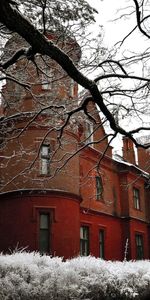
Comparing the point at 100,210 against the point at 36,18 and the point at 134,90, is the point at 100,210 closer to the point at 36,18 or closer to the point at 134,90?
the point at 134,90

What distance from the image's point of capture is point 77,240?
21.1 meters

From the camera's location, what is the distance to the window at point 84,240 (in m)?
24.5

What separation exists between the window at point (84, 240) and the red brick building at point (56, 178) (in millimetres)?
61

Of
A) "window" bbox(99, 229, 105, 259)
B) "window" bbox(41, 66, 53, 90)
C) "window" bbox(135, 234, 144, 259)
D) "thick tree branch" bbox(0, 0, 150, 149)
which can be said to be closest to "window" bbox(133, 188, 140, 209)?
"window" bbox(135, 234, 144, 259)

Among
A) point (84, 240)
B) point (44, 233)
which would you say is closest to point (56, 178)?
point (44, 233)

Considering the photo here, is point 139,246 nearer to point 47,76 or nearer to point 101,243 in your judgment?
point 101,243

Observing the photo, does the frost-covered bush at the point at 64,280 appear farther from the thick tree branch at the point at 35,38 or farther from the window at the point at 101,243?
the window at the point at 101,243

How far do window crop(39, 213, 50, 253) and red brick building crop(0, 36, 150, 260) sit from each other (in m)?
0.05

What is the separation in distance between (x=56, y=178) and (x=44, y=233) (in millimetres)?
2813

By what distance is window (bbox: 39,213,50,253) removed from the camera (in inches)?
787

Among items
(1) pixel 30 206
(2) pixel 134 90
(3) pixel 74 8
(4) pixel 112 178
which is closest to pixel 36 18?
(3) pixel 74 8

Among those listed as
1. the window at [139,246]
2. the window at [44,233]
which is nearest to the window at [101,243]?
the window at [139,246]

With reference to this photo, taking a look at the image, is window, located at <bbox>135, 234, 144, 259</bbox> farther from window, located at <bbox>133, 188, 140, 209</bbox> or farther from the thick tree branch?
the thick tree branch

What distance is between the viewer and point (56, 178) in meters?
21.0
